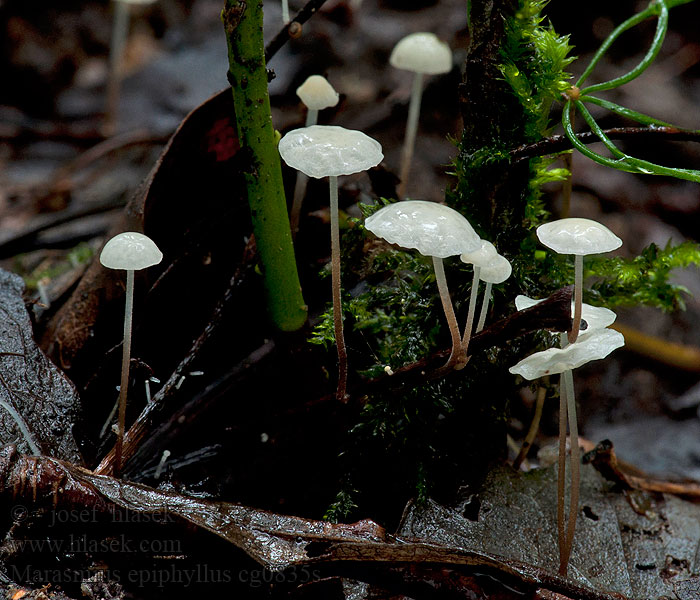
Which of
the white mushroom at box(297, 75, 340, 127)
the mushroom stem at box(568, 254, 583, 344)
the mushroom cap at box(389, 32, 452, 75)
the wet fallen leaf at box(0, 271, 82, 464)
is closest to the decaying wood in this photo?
the wet fallen leaf at box(0, 271, 82, 464)

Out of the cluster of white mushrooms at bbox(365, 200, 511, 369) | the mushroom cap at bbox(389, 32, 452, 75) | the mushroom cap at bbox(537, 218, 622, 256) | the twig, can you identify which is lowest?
the mushroom cap at bbox(537, 218, 622, 256)

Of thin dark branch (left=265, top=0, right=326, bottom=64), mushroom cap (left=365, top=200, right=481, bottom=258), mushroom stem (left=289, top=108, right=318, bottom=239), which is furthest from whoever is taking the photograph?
mushroom stem (left=289, top=108, right=318, bottom=239)

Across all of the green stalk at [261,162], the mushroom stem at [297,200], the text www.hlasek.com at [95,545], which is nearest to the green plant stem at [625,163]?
the green stalk at [261,162]

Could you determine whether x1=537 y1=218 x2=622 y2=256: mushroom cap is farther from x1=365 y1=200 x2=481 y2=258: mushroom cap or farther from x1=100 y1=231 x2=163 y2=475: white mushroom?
x1=100 y1=231 x2=163 y2=475: white mushroom

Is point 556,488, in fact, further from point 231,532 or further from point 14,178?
point 14,178

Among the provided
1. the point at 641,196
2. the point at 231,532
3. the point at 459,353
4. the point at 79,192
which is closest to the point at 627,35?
the point at 641,196

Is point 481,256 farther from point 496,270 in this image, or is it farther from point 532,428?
point 532,428

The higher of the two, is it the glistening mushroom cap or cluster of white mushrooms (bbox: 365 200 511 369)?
cluster of white mushrooms (bbox: 365 200 511 369)

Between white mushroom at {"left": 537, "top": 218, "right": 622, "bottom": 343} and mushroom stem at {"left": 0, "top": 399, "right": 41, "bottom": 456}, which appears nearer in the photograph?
white mushroom at {"left": 537, "top": 218, "right": 622, "bottom": 343}

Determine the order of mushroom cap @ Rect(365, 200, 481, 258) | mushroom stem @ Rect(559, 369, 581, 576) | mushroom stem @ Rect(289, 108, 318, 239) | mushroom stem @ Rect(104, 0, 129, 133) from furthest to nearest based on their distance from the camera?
mushroom stem @ Rect(104, 0, 129, 133) → mushroom stem @ Rect(289, 108, 318, 239) → mushroom stem @ Rect(559, 369, 581, 576) → mushroom cap @ Rect(365, 200, 481, 258)
